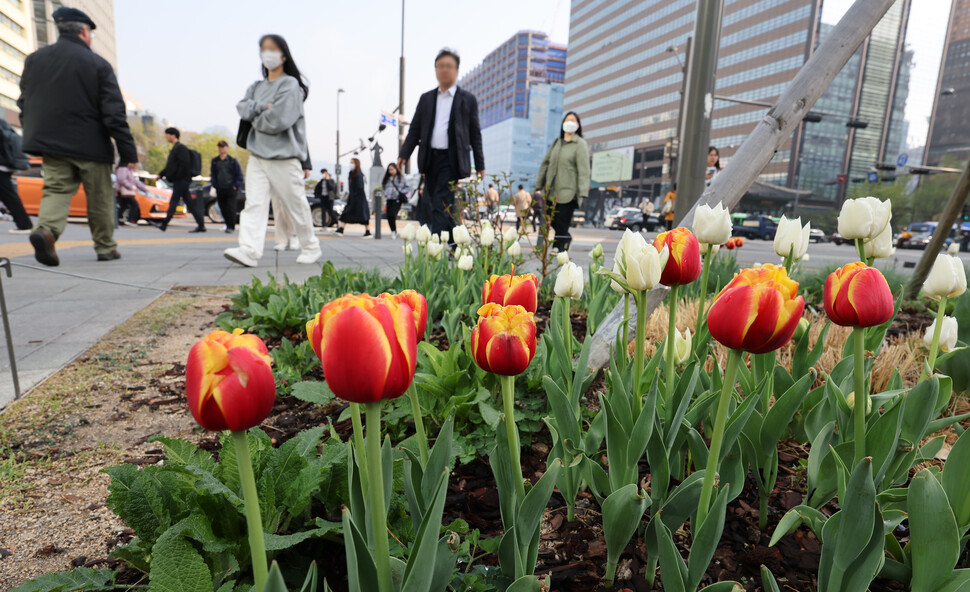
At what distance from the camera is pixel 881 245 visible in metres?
1.47

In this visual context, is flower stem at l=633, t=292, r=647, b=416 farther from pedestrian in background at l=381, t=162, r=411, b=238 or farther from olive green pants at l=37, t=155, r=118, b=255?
pedestrian in background at l=381, t=162, r=411, b=238

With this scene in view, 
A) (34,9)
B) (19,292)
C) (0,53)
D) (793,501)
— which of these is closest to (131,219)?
(19,292)

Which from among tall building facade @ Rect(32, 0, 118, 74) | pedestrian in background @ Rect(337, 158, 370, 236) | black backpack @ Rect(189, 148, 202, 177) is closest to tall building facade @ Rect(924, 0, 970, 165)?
pedestrian in background @ Rect(337, 158, 370, 236)

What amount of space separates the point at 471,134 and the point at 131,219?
12537mm

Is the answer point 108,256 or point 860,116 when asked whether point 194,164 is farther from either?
point 860,116

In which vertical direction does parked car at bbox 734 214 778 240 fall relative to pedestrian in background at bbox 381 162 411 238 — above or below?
below

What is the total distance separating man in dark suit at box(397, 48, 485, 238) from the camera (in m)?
5.41

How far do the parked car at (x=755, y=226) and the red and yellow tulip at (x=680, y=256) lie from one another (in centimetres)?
3232

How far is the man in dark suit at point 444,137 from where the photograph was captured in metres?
5.41

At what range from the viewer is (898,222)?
205ft

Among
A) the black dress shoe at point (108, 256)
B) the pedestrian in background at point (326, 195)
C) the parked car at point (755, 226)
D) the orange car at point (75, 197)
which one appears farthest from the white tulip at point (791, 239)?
the parked car at point (755, 226)

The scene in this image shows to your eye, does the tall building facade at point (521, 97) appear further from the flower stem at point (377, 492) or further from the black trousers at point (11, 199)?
the flower stem at point (377, 492)

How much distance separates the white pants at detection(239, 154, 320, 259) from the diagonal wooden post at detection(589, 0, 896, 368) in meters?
4.07

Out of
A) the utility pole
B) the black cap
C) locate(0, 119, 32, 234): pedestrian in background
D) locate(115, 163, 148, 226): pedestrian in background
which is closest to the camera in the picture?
the utility pole
